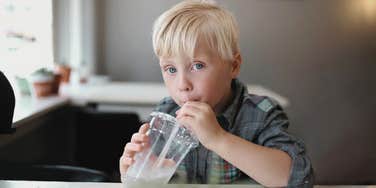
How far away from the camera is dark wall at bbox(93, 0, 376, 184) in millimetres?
3197

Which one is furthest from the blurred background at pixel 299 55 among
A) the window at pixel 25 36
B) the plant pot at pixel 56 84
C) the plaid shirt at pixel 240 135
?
the plaid shirt at pixel 240 135

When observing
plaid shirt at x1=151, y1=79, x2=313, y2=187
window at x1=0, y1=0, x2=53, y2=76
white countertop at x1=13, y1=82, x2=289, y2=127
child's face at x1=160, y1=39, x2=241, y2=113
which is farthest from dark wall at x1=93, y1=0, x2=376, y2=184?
child's face at x1=160, y1=39, x2=241, y2=113

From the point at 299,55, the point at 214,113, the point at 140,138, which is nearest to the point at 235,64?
→ the point at 214,113

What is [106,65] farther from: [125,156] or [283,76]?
[125,156]

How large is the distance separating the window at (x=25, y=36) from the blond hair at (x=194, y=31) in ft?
4.18

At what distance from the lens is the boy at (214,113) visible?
799mm

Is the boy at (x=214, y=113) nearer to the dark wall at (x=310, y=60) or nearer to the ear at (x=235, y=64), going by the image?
the ear at (x=235, y=64)

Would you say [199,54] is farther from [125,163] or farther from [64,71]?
[64,71]

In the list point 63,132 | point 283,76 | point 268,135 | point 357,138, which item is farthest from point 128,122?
point 357,138

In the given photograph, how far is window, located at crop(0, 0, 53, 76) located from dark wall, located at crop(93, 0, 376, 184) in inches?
18.4

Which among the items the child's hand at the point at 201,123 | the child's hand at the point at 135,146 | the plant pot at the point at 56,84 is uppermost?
the child's hand at the point at 201,123

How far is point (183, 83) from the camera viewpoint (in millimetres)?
818

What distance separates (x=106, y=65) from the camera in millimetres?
3227

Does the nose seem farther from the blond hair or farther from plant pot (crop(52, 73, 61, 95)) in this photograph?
plant pot (crop(52, 73, 61, 95))
